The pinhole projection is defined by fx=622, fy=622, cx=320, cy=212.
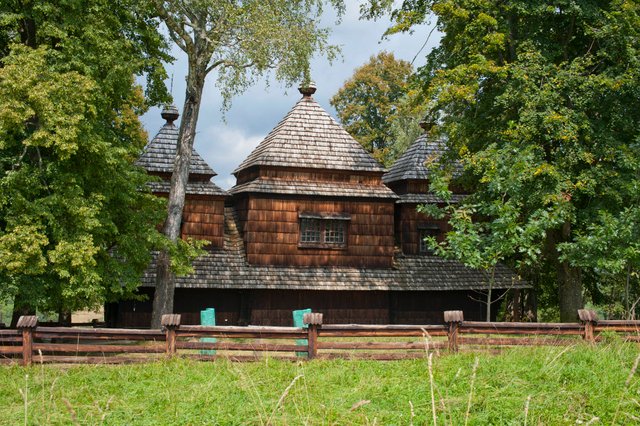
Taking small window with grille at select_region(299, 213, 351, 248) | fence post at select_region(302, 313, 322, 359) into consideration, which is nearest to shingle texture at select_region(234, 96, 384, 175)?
small window with grille at select_region(299, 213, 351, 248)

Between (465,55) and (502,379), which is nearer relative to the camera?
(502,379)

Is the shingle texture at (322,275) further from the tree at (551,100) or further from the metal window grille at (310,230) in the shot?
the tree at (551,100)

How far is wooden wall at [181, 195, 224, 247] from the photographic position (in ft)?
73.4

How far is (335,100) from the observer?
140 feet

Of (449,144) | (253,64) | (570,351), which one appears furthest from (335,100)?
(570,351)

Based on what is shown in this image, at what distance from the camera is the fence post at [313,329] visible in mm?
13000

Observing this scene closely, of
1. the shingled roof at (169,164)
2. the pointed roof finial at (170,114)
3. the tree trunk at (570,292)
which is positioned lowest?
the tree trunk at (570,292)

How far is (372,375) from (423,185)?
1616 centimetres

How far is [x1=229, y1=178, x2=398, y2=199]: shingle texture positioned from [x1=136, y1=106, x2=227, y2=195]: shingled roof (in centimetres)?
116

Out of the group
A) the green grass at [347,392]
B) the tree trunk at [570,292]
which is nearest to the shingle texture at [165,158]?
the green grass at [347,392]

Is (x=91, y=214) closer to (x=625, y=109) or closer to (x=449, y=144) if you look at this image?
(x=449, y=144)

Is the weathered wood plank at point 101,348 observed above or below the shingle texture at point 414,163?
below

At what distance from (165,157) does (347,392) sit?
15.8 m

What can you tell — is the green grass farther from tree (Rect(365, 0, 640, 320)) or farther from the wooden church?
the wooden church
